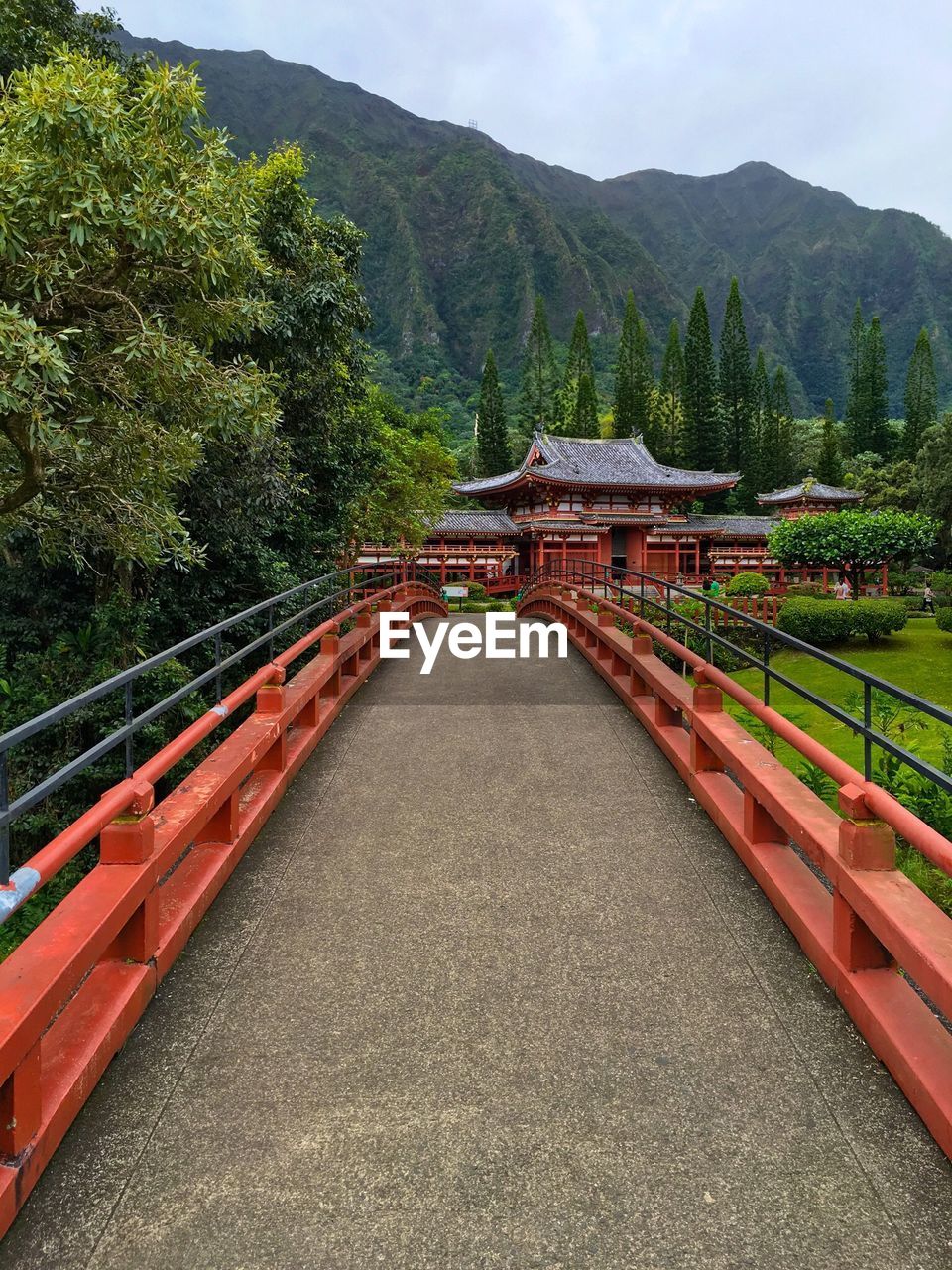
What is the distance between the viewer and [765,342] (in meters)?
157

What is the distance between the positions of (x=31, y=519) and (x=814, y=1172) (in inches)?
346

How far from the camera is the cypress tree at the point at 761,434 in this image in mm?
68750

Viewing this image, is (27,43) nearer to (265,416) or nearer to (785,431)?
(265,416)

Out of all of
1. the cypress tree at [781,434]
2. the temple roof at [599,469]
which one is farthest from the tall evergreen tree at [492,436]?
the cypress tree at [781,434]

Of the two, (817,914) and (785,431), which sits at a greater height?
(785,431)

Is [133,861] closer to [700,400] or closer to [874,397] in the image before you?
[700,400]

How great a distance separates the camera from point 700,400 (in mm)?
69062

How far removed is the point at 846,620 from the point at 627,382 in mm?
53867

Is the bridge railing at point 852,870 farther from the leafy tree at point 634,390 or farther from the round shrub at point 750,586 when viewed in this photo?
the leafy tree at point 634,390

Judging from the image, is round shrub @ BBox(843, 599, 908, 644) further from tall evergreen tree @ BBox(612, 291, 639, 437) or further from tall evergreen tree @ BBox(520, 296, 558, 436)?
tall evergreen tree @ BBox(520, 296, 558, 436)

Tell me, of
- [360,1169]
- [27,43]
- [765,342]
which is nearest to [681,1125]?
[360,1169]

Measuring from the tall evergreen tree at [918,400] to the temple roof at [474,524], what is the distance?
1490 inches

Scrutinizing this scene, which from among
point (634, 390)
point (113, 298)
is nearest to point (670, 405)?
point (634, 390)

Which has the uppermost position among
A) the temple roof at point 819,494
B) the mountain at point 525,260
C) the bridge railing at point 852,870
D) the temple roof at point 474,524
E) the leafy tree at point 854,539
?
the mountain at point 525,260
